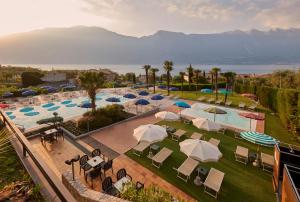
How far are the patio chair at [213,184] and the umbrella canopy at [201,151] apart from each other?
2.95 ft

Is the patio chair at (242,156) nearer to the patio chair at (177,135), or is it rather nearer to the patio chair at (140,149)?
the patio chair at (177,135)

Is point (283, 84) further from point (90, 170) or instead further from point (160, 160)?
point (90, 170)

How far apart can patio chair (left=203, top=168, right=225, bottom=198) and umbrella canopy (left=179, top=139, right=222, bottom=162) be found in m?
0.90

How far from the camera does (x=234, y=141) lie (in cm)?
1350

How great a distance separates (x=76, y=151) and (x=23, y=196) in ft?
22.8

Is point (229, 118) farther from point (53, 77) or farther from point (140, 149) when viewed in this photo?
point (53, 77)

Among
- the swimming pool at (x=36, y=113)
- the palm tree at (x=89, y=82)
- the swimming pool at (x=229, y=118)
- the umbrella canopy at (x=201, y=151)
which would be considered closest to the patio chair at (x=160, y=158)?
the umbrella canopy at (x=201, y=151)

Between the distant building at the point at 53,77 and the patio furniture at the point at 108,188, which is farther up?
the distant building at the point at 53,77

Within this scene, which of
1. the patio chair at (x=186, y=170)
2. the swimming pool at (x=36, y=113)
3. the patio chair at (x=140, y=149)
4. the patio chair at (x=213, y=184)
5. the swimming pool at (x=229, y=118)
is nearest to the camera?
the patio chair at (x=213, y=184)

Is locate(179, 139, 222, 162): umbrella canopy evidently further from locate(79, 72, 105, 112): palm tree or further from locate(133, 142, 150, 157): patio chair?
locate(79, 72, 105, 112): palm tree

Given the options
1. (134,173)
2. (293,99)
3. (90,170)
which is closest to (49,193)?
(90,170)

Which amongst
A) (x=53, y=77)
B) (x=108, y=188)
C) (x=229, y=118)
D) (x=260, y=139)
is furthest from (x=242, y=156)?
(x=53, y=77)

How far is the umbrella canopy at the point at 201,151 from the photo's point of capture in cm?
820

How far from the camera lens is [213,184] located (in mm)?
7789
